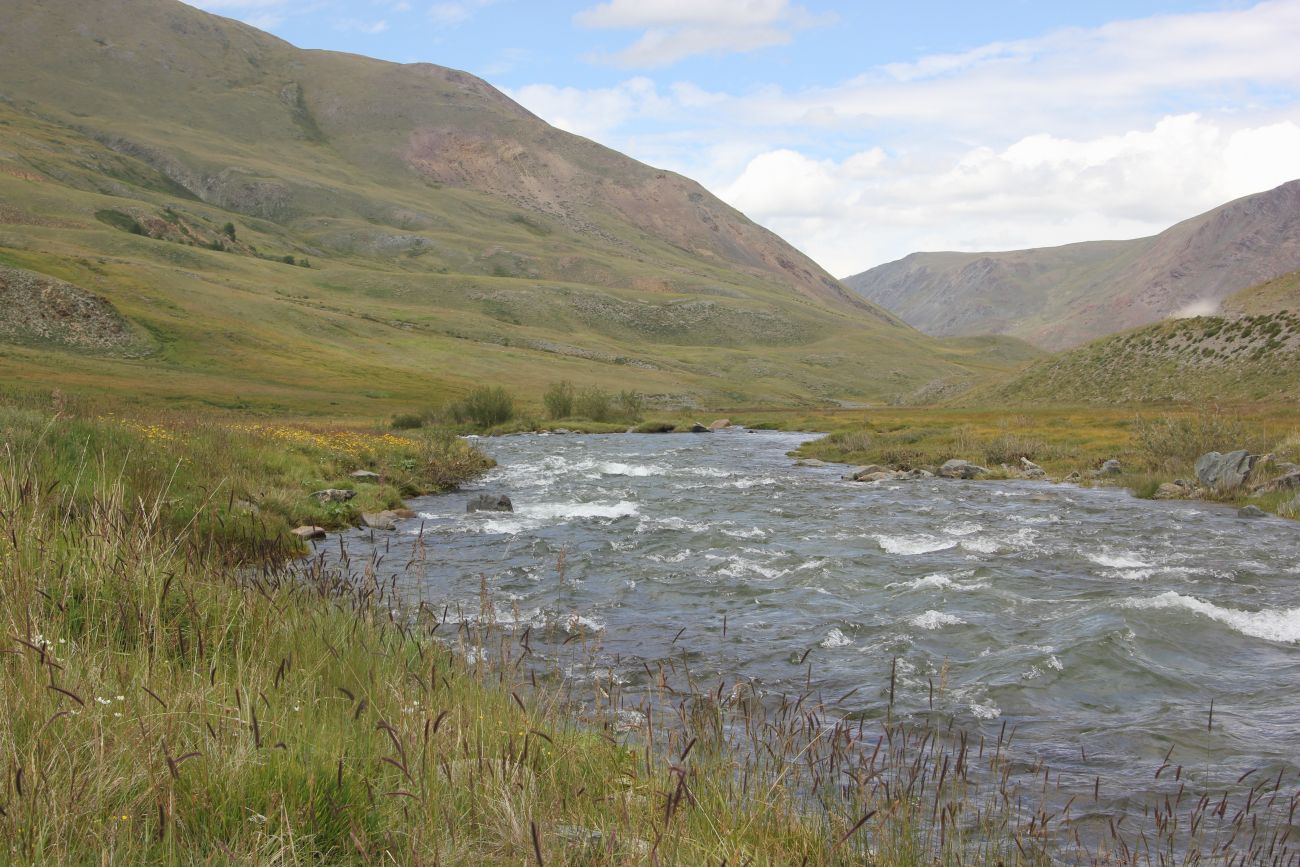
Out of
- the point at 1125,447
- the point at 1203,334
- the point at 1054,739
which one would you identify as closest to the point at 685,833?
the point at 1054,739

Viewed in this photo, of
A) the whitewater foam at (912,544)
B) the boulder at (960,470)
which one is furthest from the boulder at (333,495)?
the boulder at (960,470)

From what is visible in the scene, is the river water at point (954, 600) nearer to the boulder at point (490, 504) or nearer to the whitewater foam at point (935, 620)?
the whitewater foam at point (935, 620)

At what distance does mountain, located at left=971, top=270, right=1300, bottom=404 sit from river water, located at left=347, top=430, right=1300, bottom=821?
112 ft

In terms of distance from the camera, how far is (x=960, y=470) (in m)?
32.2

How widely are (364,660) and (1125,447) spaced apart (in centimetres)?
3438

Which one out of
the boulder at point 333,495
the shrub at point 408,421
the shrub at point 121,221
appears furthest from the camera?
the shrub at point 121,221

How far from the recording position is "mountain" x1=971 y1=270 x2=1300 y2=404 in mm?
51969

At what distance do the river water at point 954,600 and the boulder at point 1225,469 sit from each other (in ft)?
4.22

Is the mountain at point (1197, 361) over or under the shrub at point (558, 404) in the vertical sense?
over

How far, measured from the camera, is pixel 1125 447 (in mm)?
34281

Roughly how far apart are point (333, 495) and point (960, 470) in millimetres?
21572

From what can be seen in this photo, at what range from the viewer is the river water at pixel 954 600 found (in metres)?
8.65

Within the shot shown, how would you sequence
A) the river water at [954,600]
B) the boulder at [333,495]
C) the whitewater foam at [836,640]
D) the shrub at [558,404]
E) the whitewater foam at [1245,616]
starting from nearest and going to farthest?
the river water at [954,600] < the whitewater foam at [836,640] < the whitewater foam at [1245,616] < the boulder at [333,495] < the shrub at [558,404]

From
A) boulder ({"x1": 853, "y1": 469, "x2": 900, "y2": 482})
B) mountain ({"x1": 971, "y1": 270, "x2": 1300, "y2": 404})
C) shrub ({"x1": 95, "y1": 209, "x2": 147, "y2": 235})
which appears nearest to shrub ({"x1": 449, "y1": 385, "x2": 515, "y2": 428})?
boulder ({"x1": 853, "y1": 469, "x2": 900, "y2": 482})
